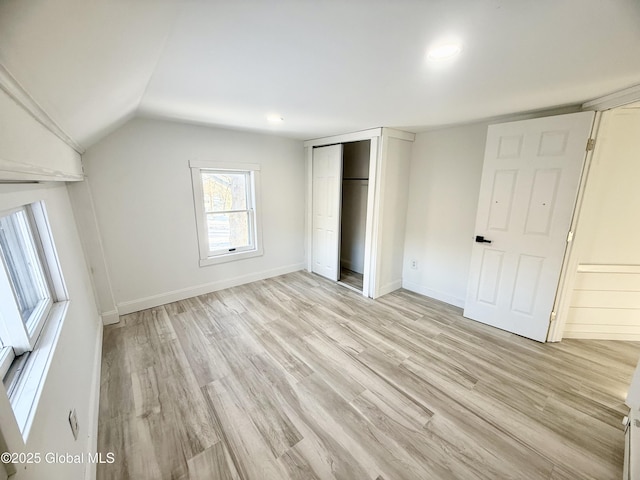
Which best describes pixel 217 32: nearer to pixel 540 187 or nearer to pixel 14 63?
pixel 14 63

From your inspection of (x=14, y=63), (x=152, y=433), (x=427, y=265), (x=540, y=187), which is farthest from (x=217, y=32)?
(x=427, y=265)

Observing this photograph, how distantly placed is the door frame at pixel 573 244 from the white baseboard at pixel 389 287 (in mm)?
1726

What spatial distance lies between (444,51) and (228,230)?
3280 millimetres

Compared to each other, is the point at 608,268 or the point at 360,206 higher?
the point at 360,206

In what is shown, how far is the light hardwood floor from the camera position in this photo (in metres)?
1.42

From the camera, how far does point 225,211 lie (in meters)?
3.59

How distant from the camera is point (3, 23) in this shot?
50 centimetres

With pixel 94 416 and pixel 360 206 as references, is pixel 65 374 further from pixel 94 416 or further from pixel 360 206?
pixel 360 206

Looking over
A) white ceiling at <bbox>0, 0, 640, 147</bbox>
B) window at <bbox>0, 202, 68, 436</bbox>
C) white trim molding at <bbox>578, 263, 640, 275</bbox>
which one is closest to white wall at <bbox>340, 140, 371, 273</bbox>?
white ceiling at <bbox>0, 0, 640, 147</bbox>

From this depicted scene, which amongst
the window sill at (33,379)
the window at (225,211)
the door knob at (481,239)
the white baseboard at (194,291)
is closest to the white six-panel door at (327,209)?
the white baseboard at (194,291)

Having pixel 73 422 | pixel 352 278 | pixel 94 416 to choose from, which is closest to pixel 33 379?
pixel 73 422

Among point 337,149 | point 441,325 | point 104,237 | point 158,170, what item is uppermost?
point 337,149

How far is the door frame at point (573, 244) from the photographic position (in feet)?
6.11

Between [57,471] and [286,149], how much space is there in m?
3.83
